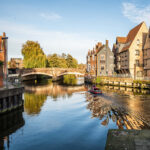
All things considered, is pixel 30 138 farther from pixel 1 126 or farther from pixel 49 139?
pixel 1 126

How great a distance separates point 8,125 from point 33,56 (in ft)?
224

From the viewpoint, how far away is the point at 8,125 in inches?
746

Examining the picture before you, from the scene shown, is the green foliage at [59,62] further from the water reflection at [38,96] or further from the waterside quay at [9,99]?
the waterside quay at [9,99]

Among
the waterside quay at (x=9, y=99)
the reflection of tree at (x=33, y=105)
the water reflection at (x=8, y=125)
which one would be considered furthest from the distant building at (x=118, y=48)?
the water reflection at (x=8, y=125)

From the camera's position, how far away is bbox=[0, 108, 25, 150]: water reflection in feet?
48.1

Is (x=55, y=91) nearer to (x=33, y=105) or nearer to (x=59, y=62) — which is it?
(x=33, y=105)

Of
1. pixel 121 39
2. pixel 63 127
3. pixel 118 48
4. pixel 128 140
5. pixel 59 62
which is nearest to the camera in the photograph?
pixel 128 140

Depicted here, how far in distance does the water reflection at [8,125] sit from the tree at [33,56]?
200 feet

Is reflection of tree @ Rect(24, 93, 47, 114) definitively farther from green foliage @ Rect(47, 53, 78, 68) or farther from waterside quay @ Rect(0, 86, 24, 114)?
green foliage @ Rect(47, 53, 78, 68)

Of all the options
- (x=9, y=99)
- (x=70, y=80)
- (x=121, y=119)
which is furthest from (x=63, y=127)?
(x=70, y=80)

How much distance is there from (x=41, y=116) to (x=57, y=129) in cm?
588

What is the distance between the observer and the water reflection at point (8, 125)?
48.1ft

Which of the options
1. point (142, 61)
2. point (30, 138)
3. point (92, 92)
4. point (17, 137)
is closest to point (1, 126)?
point (17, 137)

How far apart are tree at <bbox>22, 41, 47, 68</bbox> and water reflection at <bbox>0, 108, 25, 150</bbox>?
2394 inches
